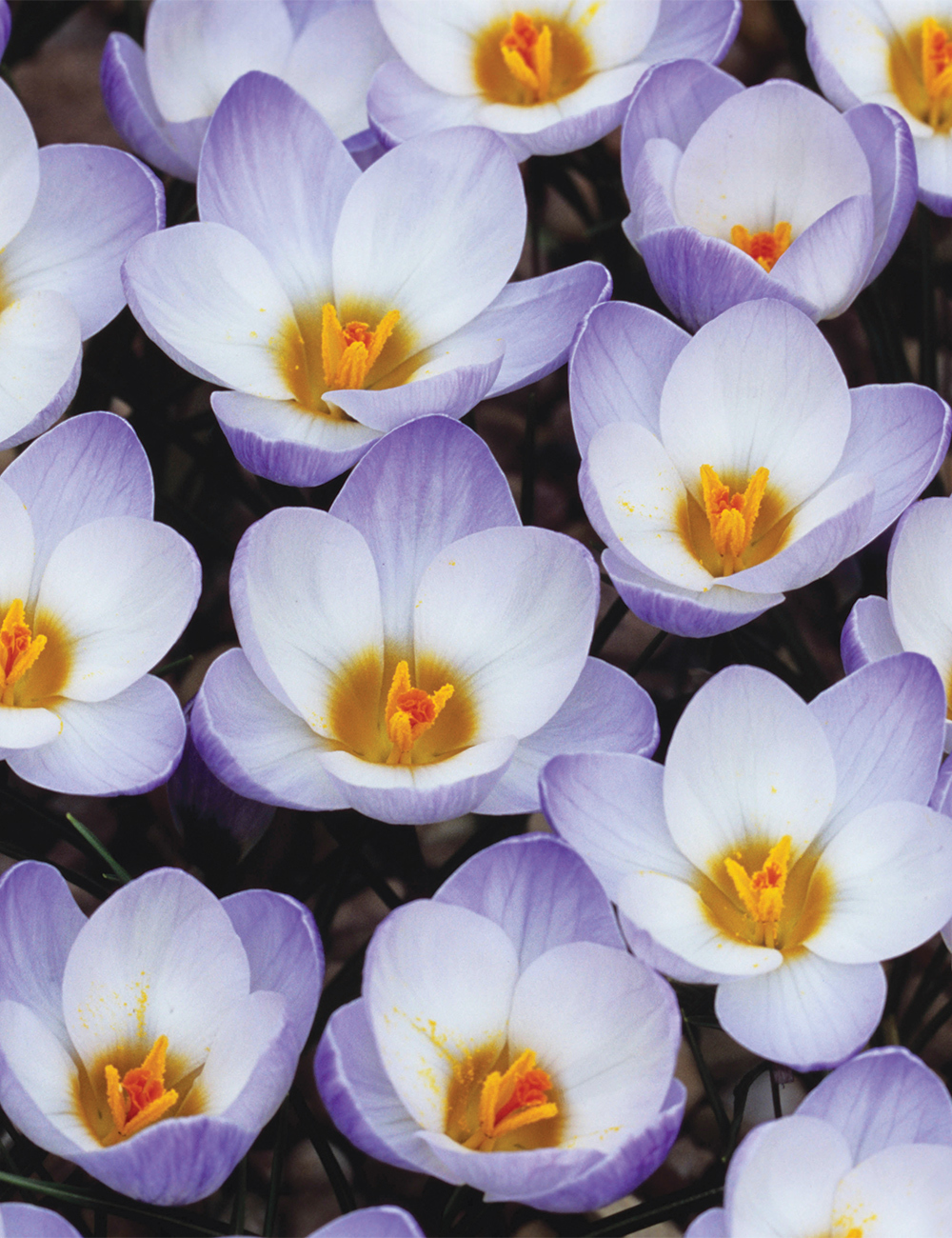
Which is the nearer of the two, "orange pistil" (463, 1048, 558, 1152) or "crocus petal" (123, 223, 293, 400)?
"orange pistil" (463, 1048, 558, 1152)

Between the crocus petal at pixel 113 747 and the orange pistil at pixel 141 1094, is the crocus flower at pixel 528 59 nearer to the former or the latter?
the crocus petal at pixel 113 747

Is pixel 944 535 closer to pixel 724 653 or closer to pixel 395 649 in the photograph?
pixel 724 653

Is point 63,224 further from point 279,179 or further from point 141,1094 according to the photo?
point 141,1094

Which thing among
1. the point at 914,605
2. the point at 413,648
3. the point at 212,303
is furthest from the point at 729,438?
the point at 212,303

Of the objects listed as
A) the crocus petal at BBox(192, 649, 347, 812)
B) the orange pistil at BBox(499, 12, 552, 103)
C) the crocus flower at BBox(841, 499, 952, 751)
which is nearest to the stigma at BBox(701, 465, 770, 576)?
the crocus flower at BBox(841, 499, 952, 751)

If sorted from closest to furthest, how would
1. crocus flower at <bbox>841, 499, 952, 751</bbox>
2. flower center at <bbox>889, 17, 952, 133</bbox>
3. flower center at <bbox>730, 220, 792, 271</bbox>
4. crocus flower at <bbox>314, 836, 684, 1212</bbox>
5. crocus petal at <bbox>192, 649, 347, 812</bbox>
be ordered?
crocus flower at <bbox>314, 836, 684, 1212</bbox> < crocus petal at <bbox>192, 649, 347, 812</bbox> < crocus flower at <bbox>841, 499, 952, 751</bbox> < flower center at <bbox>730, 220, 792, 271</bbox> < flower center at <bbox>889, 17, 952, 133</bbox>

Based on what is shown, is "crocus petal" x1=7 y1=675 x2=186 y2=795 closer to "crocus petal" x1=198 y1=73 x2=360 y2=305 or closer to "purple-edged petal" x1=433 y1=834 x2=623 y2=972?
"purple-edged petal" x1=433 y1=834 x2=623 y2=972
